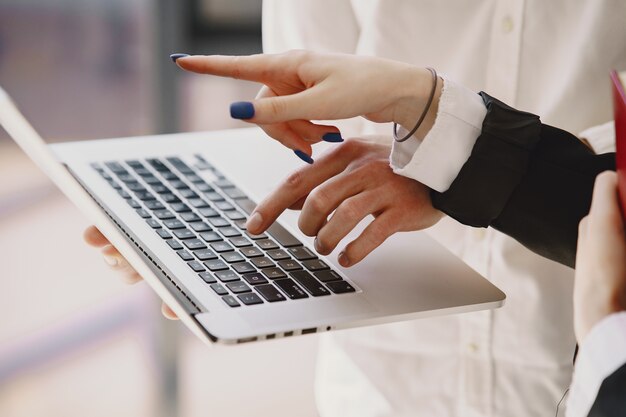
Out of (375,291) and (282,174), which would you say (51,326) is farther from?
(375,291)

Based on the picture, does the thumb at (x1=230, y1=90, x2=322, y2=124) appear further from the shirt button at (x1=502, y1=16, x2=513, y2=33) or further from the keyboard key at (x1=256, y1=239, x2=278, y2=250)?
the shirt button at (x1=502, y1=16, x2=513, y2=33)

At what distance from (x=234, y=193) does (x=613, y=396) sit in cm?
50

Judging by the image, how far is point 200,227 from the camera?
85 cm

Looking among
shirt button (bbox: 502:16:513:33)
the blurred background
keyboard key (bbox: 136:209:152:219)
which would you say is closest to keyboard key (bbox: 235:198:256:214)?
keyboard key (bbox: 136:209:152:219)

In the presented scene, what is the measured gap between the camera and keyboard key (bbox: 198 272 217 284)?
2.41 feet

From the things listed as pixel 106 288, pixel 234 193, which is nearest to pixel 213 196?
pixel 234 193

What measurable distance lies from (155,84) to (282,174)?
996mm

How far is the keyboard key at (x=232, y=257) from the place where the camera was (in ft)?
2.57

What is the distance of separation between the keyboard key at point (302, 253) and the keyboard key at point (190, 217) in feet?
0.36

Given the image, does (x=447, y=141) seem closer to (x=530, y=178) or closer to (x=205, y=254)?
(x=530, y=178)

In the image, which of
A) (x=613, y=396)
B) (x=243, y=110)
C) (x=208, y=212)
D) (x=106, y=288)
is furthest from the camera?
(x=106, y=288)

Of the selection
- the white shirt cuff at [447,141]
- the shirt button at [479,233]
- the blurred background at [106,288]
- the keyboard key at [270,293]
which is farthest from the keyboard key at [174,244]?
the blurred background at [106,288]

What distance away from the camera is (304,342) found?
96.3 inches

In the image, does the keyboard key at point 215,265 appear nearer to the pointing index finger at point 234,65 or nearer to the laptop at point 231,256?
the laptop at point 231,256
